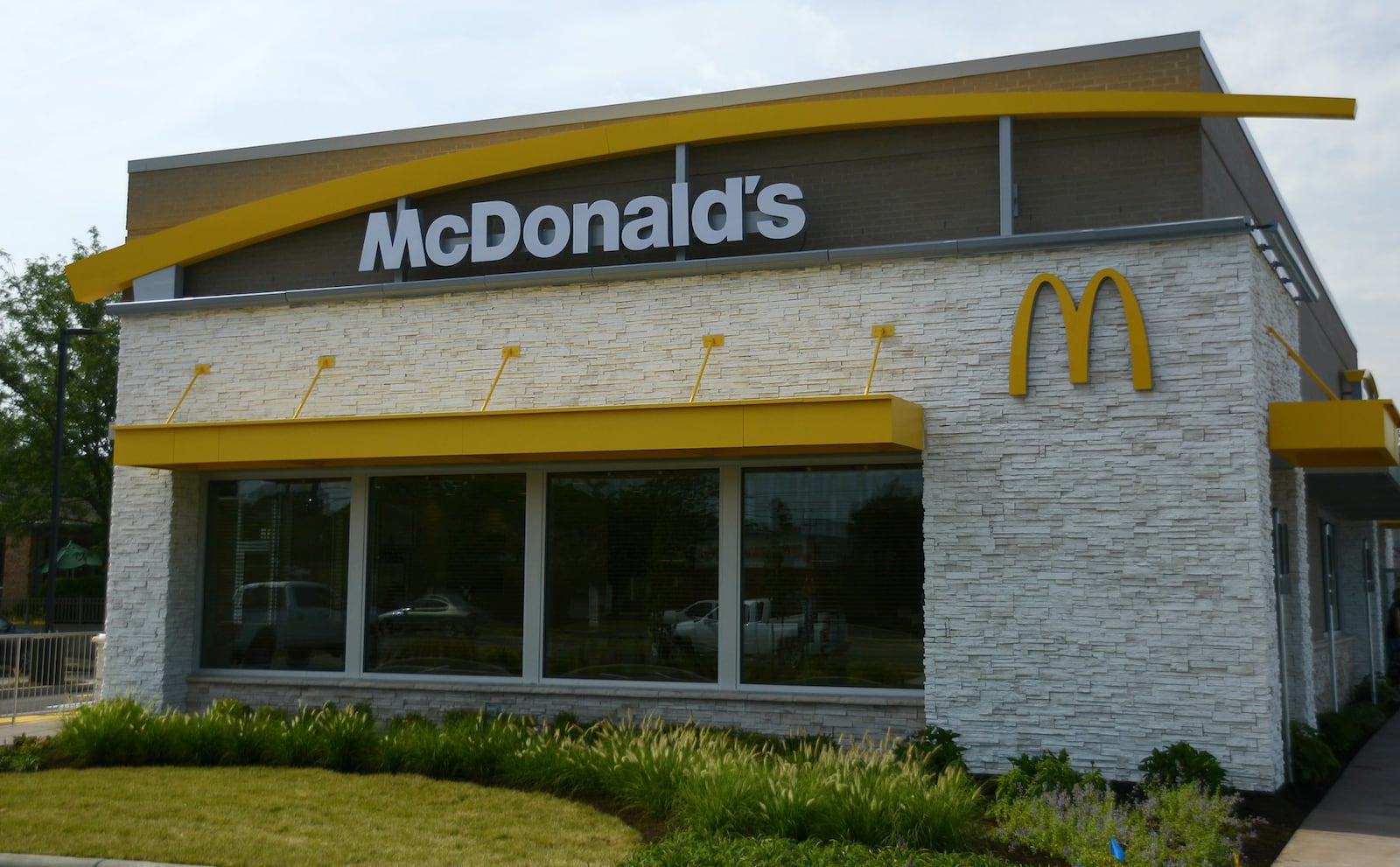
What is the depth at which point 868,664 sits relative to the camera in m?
13.3

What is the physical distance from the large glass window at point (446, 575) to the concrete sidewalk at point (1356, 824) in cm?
844

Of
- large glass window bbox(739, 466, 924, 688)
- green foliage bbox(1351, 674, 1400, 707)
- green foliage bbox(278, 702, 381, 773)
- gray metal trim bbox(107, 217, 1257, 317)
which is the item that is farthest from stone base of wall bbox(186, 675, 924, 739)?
green foliage bbox(1351, 674, 1400, 707)

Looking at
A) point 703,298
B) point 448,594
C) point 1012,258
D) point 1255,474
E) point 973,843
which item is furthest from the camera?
point 448,594

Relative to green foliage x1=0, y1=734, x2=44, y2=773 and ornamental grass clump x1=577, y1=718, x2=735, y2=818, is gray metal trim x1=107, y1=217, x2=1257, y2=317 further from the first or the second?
green foliage x1=0, y1=734, x2=44, y2=773

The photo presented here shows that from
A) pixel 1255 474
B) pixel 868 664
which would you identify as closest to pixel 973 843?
pixel 868 664

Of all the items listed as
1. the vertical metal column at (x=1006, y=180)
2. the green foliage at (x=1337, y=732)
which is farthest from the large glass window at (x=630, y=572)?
the green foliage at (x=1337, y=732)

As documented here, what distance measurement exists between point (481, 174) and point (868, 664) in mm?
7529

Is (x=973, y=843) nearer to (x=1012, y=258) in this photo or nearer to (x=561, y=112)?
(x=1012, y=258)

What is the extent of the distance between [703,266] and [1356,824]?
838cm

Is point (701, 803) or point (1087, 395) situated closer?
point (701, 803)

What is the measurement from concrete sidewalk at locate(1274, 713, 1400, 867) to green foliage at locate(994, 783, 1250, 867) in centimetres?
52

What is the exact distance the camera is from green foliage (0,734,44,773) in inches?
507

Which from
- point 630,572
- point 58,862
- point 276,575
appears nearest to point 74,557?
point 276,575

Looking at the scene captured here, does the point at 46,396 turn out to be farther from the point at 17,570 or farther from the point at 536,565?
the point at 536,565
